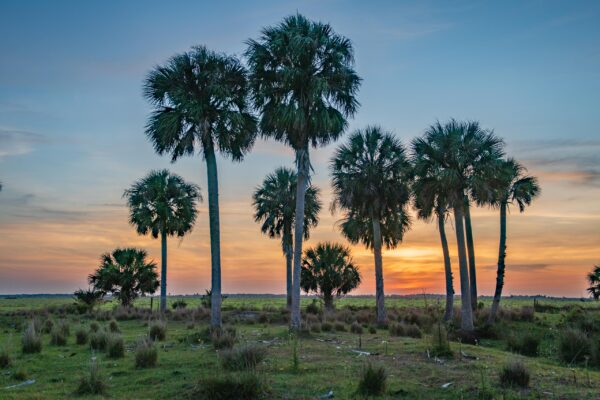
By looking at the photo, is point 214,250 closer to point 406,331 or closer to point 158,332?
point 158,332

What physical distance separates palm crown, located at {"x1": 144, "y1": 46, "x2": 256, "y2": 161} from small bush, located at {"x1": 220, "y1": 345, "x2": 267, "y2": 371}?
15130 mm

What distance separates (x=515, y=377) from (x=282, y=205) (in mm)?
33281

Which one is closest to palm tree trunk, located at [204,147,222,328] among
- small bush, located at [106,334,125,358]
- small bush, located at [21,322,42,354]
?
small bush, located at [106,334,125,358]

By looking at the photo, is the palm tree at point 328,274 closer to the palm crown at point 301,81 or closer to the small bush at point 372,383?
the palm crown at point 301,81

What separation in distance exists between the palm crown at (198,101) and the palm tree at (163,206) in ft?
57.5

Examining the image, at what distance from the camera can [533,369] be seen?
13484mm

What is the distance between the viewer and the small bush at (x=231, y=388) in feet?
34.3

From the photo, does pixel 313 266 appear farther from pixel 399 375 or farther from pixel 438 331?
pixel 399 375

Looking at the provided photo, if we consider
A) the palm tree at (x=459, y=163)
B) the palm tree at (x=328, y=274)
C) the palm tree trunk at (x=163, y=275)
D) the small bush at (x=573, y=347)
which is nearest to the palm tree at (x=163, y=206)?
the palm tree trunk at (x=163, y=275)

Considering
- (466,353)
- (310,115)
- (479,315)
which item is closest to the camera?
(466,353)

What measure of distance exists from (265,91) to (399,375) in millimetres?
18052

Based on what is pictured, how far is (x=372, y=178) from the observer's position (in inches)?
1307

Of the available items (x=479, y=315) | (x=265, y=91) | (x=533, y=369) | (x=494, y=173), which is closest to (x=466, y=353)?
(x=533, y=369)

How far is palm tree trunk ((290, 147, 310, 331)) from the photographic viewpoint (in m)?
25.3
